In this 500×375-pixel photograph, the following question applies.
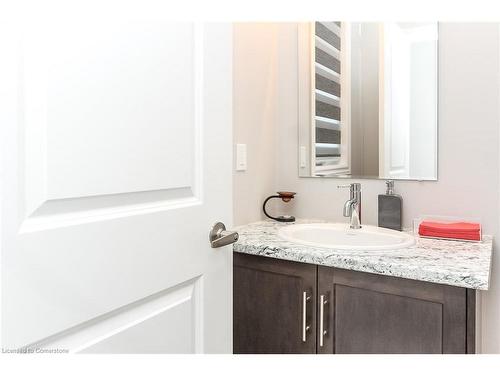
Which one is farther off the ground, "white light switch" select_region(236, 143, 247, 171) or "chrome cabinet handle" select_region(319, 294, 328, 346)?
"white light switch" select_region(236, 143, 247, 171)

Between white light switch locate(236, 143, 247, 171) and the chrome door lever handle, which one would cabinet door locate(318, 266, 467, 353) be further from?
white light switch locate(236, 143, 247, 171)

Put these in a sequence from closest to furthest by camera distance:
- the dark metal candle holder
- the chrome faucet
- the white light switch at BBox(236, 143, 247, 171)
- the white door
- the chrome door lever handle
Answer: the white door
the chrome door lever handle
the chrome faucet
the white light switch at BBox(236, 143, 247, 171)
the dark metal candle holder

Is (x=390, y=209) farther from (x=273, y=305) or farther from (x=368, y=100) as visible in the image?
(x=273, y=305)

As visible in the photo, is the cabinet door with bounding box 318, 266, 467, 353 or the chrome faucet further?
the chrome faucet

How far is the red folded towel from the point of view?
1.35 meters

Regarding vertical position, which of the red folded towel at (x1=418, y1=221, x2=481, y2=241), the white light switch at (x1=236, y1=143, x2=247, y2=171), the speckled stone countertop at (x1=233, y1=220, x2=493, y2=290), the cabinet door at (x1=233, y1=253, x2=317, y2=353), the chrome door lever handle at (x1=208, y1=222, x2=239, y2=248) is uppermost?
the white light switch at (x1=236, y1=143, x2=247, y2=171)

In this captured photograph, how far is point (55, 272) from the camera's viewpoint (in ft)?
1.92

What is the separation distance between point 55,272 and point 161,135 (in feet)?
0.99

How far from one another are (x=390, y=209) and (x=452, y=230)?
25 cm

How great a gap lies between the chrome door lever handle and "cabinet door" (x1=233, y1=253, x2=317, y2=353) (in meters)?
0.43

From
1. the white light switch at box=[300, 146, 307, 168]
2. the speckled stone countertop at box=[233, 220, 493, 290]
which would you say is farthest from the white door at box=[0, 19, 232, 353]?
the white light switch at box=[300, 146, 307, 168]

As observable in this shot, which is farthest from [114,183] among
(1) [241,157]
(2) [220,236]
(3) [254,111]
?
(3) [254,111]

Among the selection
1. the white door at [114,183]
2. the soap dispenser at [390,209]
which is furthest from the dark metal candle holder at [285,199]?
the white door at [114,183]

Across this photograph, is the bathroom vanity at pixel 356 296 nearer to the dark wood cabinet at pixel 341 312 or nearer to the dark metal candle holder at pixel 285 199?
the dark wood cabinet at pixel 341 312
